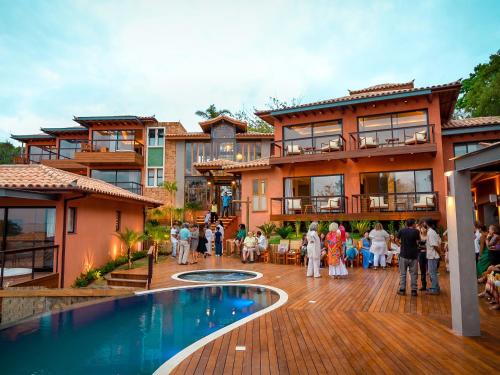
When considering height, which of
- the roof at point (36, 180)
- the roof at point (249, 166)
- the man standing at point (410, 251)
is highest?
the roof at point (249, 166)

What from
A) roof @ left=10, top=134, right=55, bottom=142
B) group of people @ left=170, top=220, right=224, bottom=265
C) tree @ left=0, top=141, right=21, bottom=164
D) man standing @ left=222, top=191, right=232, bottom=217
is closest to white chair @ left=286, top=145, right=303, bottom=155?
group of people @ left=170, top=220, right=224, bottom=265

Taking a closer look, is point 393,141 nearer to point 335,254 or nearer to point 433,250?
point 335,254

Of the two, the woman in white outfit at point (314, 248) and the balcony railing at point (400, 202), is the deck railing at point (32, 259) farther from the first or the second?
the balcony railing at point (400, 202)

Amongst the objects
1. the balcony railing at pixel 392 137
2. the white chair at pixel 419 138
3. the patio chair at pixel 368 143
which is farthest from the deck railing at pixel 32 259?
the white chair at pixel 419 138

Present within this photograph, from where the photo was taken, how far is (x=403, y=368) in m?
3.91

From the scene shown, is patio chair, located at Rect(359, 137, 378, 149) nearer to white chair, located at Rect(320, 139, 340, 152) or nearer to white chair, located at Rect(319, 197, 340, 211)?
white chair, located at Rect(320, 139, 340, 152)

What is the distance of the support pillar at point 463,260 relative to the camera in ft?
16.3

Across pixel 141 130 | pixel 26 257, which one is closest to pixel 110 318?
pixel 26 257

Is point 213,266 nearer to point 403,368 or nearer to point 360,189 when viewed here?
point 360,189

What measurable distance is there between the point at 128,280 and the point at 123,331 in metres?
4.41

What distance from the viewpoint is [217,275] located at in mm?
12148

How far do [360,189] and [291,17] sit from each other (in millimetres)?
13909

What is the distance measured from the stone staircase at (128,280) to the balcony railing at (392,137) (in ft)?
39.8

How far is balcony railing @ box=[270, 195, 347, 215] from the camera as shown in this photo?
16938 mm
